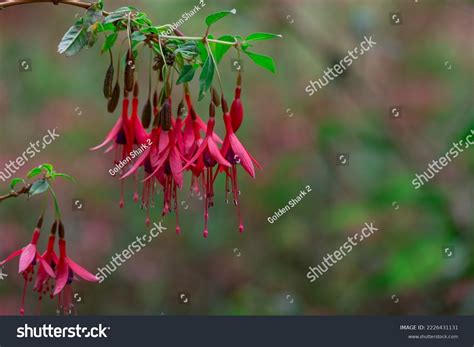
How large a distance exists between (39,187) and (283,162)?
7.37 ft

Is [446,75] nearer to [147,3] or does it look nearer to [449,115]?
[449,115]

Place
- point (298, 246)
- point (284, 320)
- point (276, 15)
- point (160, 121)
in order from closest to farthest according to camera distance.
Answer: point (160, 121) → point (284, 320) → point (276, 15) → point (298, 246)

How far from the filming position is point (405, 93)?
11.6 feet

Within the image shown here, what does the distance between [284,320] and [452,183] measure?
3.81 feet

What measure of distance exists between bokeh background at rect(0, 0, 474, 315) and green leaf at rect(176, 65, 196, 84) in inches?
72.3

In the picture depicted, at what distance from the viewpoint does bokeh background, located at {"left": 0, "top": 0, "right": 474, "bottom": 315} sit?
3.07 m

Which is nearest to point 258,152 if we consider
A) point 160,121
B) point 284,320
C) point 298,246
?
point 298,246

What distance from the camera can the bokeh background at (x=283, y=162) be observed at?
3.07 m

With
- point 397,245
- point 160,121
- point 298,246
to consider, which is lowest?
point 298,246
